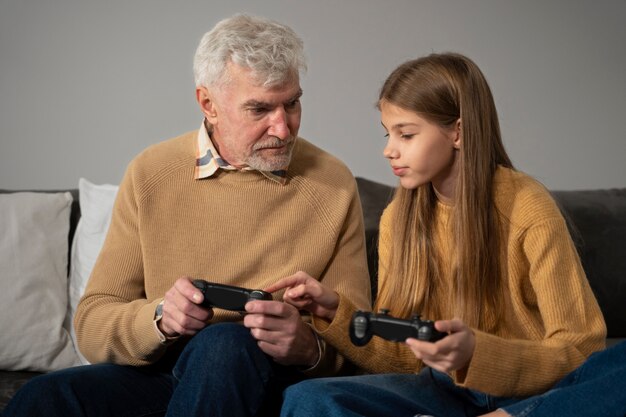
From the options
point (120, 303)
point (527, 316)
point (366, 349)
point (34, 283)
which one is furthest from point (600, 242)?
point (34, 283)

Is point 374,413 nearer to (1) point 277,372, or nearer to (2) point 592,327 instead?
(1) point 277,372

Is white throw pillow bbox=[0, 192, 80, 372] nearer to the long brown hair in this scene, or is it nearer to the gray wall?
the gray wall

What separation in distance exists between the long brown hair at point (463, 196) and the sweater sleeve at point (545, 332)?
8 centimetres

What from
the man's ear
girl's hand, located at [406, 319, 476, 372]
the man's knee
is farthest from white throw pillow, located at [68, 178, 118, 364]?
girl's hand, located at [406, 319, 476, 372]

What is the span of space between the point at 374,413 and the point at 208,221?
0.62 m

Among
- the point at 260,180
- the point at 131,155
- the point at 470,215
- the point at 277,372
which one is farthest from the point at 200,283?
the point at 131,155

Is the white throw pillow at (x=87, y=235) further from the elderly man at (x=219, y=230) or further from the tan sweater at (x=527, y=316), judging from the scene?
the tan sweater at (x=527, y=316)

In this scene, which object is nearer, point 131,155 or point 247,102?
point 247,102

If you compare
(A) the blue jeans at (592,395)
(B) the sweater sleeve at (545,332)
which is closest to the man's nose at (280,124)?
(B) the sweater sleeve at (545,332)

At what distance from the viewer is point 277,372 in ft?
5.84

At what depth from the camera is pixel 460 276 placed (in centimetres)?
183

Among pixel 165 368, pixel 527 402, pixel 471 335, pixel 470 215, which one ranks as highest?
pixel 470 215

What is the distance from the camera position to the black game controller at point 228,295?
1.68m

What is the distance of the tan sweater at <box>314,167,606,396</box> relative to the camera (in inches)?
63.4
